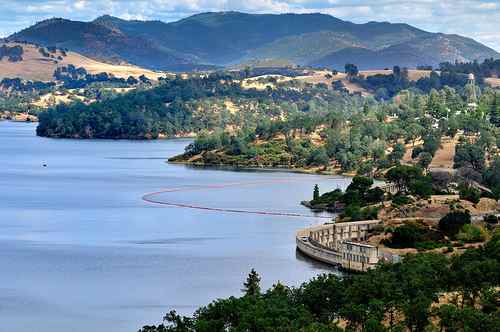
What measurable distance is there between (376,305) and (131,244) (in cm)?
3638

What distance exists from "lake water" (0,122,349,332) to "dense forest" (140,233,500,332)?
23.3ft

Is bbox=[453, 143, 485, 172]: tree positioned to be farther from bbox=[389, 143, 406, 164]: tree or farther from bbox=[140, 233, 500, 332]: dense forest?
bbox=[140, 233, 500, 332]: dense forest

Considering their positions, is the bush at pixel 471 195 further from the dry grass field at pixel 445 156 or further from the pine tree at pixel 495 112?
the pine tree at pixel 495 112

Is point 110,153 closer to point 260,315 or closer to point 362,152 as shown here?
point 362,152

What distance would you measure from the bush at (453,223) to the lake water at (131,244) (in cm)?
1007

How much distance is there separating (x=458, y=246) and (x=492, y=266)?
1866 cm

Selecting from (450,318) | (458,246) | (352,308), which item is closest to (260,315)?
(352,308)

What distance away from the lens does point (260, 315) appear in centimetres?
4909

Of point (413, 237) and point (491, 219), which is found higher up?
point (491, 219)

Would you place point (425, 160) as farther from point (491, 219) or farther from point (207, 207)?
point (491, 219)

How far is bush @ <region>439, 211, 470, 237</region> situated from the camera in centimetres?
8088

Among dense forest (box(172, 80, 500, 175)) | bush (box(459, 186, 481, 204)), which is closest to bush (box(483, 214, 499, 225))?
bush (box(459, 186, 481, 204))

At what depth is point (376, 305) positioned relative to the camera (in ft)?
169

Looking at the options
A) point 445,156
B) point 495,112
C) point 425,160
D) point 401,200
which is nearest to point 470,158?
point 425,160
